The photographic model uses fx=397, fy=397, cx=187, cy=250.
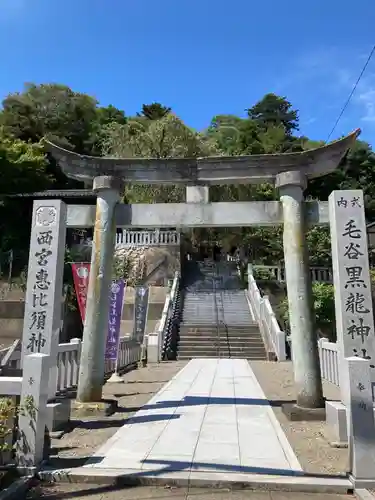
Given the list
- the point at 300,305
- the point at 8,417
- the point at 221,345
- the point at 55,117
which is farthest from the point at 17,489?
the point at 55,117

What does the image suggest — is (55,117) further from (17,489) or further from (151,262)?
(17,489)

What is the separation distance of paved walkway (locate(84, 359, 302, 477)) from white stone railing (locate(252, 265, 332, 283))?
47.0 ft

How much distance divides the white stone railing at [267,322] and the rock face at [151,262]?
4753 mm

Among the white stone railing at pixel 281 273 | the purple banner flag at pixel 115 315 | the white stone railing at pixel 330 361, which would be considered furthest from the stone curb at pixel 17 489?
the white stone railing at pixel 281 273

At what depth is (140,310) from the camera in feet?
48.7

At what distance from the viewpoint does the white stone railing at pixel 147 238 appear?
77.8 feet

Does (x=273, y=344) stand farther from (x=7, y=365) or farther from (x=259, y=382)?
(x=7, y=365)

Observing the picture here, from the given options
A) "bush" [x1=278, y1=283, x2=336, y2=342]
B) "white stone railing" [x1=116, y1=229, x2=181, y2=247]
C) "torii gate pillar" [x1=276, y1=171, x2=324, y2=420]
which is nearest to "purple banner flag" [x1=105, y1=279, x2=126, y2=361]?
"torii gate pillar" [x1=276, y1=171, x2=324, y2=420]

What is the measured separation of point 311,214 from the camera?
22.7 feet

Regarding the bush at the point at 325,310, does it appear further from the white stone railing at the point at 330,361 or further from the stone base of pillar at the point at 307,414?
the stone base of pillar at the point at 307,414

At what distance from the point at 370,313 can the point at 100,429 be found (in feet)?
14.1

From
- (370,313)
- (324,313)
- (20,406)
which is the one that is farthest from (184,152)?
(20,406)

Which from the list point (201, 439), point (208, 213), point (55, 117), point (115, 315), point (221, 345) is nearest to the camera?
point (201, 439)

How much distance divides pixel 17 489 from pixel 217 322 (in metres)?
15.6
